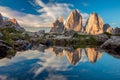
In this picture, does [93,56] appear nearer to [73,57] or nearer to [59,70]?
[73,57]

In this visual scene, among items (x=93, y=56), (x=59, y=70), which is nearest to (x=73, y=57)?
(x=93, y=56)

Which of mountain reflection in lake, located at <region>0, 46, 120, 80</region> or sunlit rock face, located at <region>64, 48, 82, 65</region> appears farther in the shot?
sunlit rock face, located at <region>64, 48, 82, 65</region>

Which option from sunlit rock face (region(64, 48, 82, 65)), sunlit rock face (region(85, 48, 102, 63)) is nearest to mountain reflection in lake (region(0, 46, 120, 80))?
sunlit rock face (region(64, 48, 82, 65))

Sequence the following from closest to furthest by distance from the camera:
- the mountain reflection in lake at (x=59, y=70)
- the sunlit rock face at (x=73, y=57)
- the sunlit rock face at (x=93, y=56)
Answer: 1. the mountain reflection in lake at (x=59, y=70)
2. the sunlit rock face at (x=73, y=57)
3. the sunlit rock face at (x=93, y=56)

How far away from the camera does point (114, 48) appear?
6319 centimetres

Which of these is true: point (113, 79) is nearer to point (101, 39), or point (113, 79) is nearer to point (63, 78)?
point (63, 78)

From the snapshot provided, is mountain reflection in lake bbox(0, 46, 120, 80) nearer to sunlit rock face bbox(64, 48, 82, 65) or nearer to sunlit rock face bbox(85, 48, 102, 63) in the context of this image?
sunlit rock face bbox(64, 48, 82, 65)

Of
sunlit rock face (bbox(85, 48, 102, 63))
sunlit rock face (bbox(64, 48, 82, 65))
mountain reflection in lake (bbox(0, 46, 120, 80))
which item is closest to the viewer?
mountain reflection in lake (bbox(0, 46, 120, 80))

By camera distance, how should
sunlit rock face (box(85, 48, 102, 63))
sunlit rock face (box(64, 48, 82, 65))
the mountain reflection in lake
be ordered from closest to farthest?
the mountain reflection in lake < sunlit rock face (box(64, 48, 82, 65)) < sunlit rock face (box(85, 48, 102, 63))

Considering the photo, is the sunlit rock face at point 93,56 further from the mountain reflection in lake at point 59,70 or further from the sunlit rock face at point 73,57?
the sunlit rock face at point 73,57

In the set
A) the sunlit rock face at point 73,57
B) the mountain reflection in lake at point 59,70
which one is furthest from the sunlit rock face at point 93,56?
the sunlit rock face at point 73,57

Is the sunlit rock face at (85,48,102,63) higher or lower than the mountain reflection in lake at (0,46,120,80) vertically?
lower

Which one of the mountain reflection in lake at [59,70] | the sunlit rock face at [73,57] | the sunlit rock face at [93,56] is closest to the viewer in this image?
the mountain reflection in lake at [59,70]

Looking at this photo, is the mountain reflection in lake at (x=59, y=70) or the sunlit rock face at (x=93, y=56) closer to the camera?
the mountain reflection in lake at (x=59, y=70)
